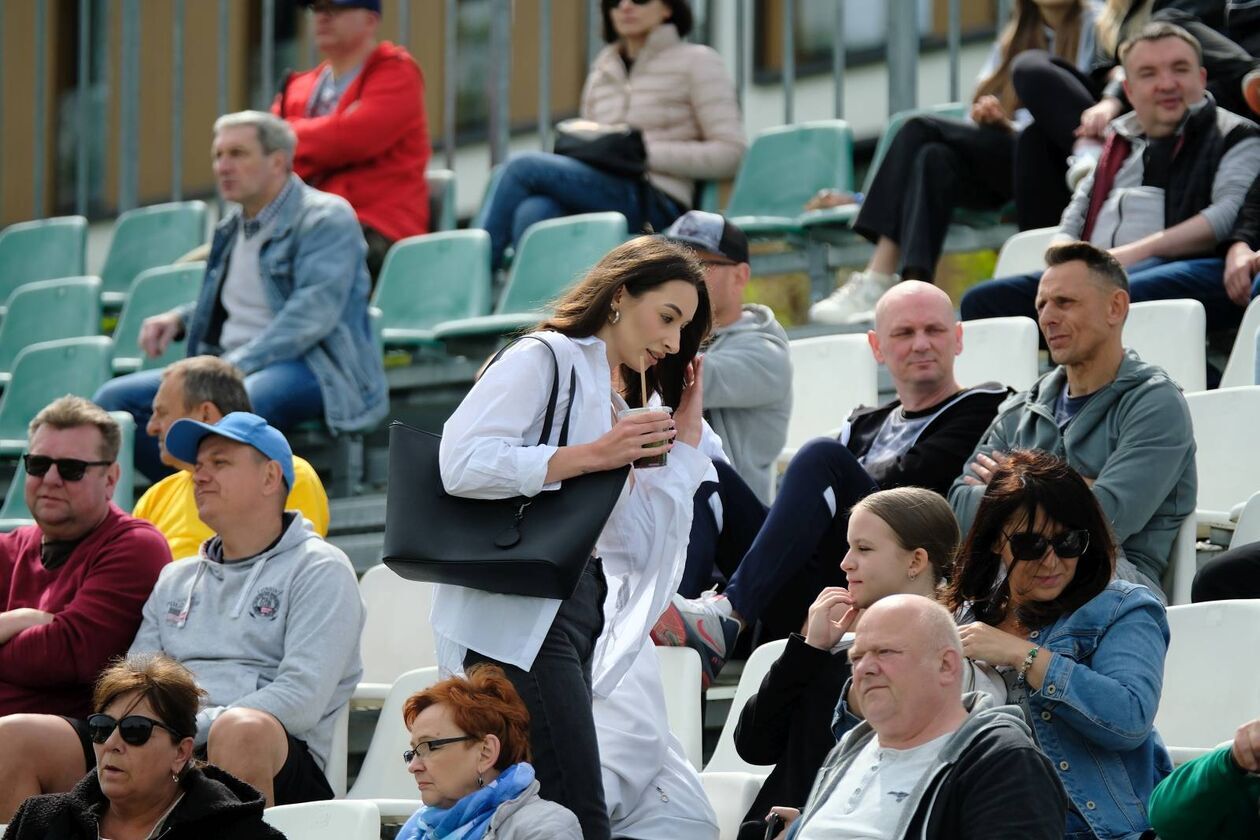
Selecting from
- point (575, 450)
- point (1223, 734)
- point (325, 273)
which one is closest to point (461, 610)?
point (575, 450)

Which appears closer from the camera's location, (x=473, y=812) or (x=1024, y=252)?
(x=473, y=812)

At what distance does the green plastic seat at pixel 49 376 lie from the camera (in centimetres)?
756

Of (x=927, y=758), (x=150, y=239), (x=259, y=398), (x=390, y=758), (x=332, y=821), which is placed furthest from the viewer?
(x=150, y=239)

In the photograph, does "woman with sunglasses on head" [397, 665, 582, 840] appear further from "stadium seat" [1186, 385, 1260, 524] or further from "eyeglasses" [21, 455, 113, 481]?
"stadium seat" [1186, 385, 1260, 524]

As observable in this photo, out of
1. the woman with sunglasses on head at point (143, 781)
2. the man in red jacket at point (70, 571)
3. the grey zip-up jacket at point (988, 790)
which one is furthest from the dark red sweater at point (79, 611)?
the grey zip-up jacket at point (988, 790)

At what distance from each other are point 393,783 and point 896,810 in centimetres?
168

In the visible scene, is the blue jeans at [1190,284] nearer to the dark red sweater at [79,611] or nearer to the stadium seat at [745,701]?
the stadium seat at [745,701]

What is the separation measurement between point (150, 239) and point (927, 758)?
656 cm

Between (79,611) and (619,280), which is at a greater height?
(619,280)

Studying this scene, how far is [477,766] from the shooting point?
366cm

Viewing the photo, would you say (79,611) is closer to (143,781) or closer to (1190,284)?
(143,781)

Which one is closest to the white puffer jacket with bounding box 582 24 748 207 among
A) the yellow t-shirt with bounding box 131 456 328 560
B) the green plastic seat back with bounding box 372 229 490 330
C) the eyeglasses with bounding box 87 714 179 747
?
the green plastic seat back with bounding box 372 229 490 330

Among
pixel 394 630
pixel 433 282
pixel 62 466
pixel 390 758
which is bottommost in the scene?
pixel 390 758

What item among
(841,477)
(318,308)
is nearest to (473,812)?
(841,477)
